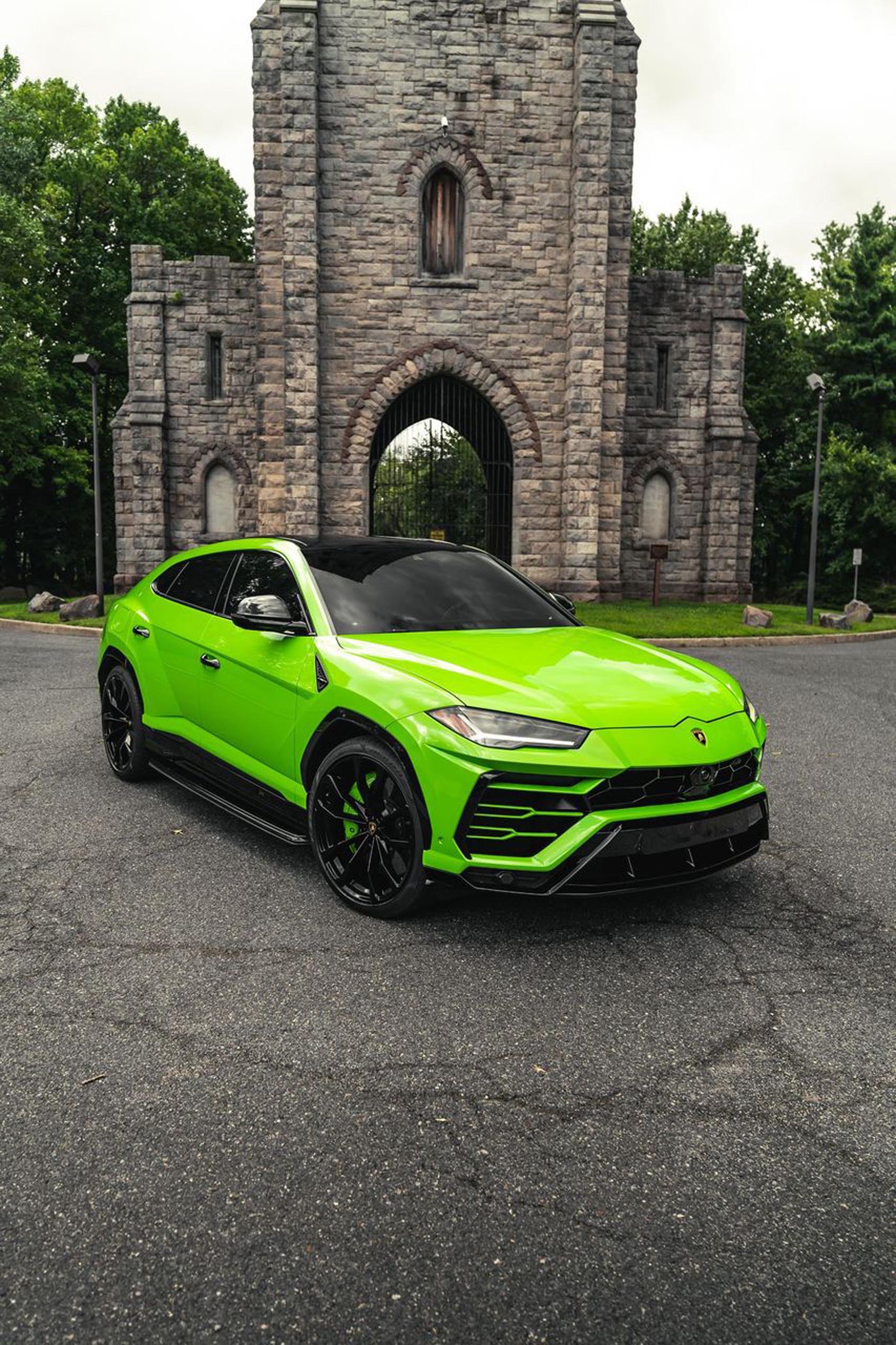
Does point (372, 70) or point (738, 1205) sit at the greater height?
point (372, 70)

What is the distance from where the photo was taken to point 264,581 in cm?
537

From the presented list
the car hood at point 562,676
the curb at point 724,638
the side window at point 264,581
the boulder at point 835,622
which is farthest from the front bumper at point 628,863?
Answer: the boulder at point 835,622

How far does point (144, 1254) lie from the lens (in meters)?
2.15

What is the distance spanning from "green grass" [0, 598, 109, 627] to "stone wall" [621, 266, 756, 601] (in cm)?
1233

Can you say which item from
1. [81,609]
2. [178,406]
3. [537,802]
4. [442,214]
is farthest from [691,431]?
[537,802]

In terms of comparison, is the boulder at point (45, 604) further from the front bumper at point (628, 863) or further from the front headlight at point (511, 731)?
the front bumper at point (628, 863)

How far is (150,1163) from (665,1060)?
4.79ft

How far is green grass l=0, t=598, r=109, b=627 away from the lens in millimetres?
19891

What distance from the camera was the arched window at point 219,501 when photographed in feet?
81.4

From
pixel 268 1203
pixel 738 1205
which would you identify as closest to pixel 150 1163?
pixel 268 1203

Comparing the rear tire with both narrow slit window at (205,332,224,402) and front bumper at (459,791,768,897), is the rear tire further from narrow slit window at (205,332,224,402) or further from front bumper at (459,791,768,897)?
narrow slit window at (205,332,224,402)

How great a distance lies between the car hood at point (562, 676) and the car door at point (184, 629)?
1.32 metres

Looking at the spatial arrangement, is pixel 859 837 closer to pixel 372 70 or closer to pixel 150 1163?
pixel 150 1163

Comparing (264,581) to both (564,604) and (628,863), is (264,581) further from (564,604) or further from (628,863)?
(628,863)
